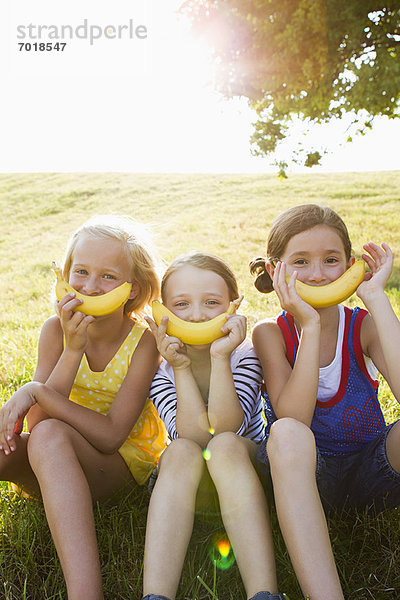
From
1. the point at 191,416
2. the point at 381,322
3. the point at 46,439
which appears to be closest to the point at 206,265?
the point at 191,416

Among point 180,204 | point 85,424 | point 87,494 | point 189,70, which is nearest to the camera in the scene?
point 87,494

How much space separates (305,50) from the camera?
9086mm

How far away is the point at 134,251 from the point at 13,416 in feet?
3.76

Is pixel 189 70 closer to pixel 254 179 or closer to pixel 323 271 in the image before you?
pixel 323 271

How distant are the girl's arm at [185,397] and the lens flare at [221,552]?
21.9 inches

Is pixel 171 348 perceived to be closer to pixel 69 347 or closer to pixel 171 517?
pixel 69 347

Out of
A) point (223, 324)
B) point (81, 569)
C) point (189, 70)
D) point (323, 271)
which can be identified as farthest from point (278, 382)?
point (189, 70)

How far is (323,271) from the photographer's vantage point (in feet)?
8.89

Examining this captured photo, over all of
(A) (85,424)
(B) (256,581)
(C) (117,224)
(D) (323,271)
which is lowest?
(B) (256,581)

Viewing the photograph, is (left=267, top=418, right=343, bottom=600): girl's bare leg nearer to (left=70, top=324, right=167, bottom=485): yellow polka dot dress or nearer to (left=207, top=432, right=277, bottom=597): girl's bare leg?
(left=207, top=432, right=277, bottom=597): girl's bare leg

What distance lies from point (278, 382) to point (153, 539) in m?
0.92

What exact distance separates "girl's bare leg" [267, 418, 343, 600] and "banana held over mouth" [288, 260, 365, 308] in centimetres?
66

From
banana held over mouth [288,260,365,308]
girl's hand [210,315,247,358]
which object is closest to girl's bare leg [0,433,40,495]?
girl's hand [210,315,247,358]

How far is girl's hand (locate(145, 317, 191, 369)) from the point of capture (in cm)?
254
